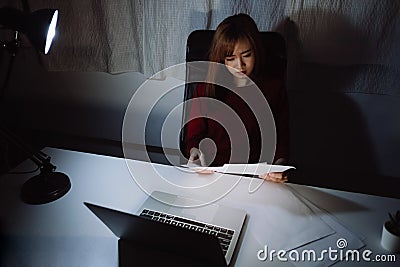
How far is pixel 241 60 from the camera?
143 centimetres

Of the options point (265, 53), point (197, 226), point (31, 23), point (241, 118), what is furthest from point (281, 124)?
point (31, 23)

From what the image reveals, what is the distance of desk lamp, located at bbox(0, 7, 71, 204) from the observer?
1.04 metres

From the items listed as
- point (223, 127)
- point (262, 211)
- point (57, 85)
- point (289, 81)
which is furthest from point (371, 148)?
point (57, 85)

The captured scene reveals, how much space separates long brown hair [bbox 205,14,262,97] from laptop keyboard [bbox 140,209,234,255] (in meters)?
0.67

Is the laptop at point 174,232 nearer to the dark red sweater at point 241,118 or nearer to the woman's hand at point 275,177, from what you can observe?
the woman's hand at point 275,177

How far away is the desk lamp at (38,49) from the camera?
1.04 m

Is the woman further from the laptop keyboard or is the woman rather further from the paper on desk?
the laptop keyboard

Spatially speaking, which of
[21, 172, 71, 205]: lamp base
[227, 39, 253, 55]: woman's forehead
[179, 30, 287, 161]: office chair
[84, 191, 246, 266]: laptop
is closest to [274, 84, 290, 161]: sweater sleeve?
[179, 30, 287, 161]: office chair

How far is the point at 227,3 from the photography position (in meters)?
1.56

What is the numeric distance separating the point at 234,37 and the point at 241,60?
9 cm

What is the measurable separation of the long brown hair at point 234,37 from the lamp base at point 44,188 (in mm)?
692

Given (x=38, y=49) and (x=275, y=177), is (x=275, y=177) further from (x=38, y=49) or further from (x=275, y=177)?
(x=38, y=49)

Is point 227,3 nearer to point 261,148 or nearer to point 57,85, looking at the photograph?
point 261,148

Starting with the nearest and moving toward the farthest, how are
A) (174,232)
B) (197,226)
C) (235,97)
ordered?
(174,232) < (197,226) < (235,97)
